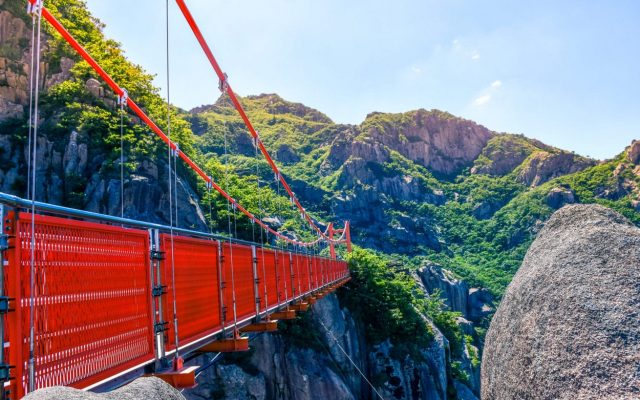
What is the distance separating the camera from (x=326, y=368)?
1894 centimetres

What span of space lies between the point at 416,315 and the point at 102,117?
62.6 ft

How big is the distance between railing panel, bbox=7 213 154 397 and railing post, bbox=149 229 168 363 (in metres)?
0.09

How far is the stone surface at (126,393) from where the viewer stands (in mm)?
1796

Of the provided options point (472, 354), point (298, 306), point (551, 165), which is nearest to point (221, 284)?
point (298, 306)

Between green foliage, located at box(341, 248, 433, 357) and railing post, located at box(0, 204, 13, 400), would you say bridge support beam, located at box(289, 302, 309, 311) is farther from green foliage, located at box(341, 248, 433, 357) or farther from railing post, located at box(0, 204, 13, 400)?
green foliage, located at box(341, 248, 433, 357)

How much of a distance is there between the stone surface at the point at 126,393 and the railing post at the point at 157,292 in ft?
4.71

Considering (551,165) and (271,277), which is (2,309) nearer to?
(271,277)

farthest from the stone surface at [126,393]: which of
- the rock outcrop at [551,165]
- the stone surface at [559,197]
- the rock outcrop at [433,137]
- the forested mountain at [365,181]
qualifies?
the rock outcrop at [433,137]

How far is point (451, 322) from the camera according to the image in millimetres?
35594

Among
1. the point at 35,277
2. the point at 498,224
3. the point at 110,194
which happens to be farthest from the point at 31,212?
the point at 498,224

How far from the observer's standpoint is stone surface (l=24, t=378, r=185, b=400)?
5.89 ft

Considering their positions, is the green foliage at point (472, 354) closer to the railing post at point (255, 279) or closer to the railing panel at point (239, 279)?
the railing post at point (255, 279)

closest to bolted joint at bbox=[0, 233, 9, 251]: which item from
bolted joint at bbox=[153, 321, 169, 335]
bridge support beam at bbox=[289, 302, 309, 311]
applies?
bolted joint at bbox=[153, 321, 169, 335]

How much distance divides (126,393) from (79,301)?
3.23ft
